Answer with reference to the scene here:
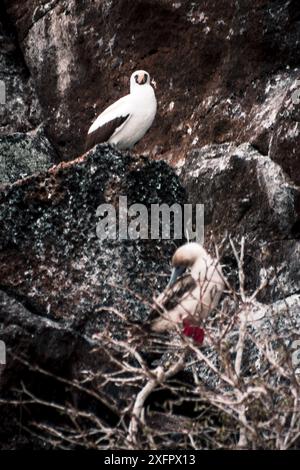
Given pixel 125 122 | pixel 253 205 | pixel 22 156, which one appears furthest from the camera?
pixel 22 156

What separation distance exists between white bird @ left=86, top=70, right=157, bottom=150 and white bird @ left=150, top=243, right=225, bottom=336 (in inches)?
112

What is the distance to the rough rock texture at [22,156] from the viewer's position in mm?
18734

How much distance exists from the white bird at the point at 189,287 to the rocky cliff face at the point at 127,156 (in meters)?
0.48

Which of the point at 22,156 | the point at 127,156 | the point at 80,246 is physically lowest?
the point at 80,246

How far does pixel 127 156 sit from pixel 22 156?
370 centimetres

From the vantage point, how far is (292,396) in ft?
39.9

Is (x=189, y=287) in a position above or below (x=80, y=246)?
below

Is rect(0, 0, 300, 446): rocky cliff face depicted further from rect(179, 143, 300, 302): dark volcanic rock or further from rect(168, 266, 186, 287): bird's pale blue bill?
rect(168, 266, 186, 287): bird's pale blue bill

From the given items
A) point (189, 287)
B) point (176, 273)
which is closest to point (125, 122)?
point (176, 273)

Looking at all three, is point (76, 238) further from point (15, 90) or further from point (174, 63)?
point (15, 90)

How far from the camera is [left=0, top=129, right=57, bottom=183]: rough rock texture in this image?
1873 cm

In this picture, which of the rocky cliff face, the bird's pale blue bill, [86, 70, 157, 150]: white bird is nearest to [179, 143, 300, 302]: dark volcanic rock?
the rocky cliff face

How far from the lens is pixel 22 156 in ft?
61.9

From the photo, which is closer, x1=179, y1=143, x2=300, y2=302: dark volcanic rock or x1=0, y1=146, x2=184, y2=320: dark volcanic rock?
x1=0, y1=146, x2=184, y2=320: dark volcanic rock
